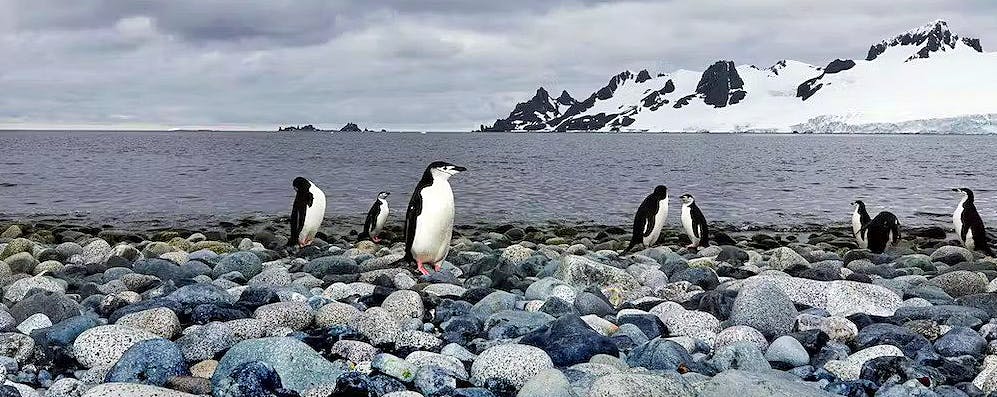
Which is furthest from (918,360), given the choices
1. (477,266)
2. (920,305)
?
(477,266)

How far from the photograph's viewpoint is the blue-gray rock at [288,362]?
4547mm

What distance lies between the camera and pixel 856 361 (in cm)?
492

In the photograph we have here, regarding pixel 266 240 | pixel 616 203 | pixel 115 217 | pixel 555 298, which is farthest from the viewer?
pixel 616 203

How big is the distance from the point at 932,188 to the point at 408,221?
26.0 meters

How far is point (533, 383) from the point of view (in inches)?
170

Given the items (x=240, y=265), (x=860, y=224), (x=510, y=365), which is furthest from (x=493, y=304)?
(x=860, y=224)

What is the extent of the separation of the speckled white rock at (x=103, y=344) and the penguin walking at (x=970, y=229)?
1287 cm

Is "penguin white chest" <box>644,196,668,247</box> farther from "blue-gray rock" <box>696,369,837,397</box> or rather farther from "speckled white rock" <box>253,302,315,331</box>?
"blue-gray rock" <box>696,369,837,397</box>

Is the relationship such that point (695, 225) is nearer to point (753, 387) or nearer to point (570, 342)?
point (570, 342)

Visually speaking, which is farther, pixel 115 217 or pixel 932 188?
pixel 932 188

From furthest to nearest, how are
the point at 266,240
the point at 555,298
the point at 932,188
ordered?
the point at 932,188 < the point at 266,240 < the point at 555,298

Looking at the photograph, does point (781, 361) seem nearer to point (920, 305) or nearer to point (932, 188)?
point (920, 305)

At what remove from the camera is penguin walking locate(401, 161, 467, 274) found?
9.21m

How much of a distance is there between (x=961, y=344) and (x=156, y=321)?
16.3 feet
